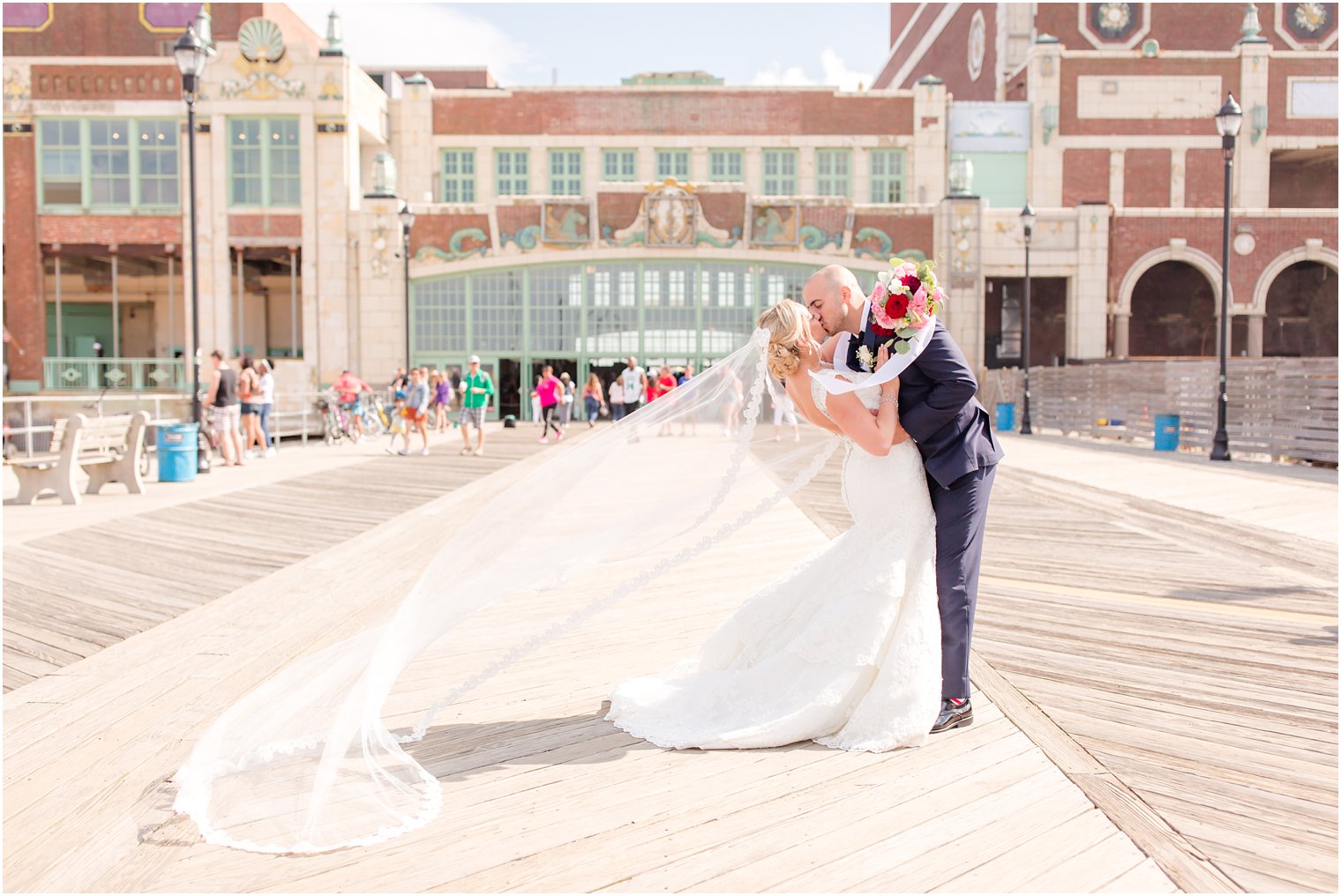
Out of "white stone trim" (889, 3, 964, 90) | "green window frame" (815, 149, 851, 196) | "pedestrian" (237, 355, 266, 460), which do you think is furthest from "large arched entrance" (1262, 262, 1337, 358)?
"pedestrian" (237, 355, 266, 460)

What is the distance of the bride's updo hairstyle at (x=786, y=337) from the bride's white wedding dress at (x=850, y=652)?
0.14 meters

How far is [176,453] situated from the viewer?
44.3 ft

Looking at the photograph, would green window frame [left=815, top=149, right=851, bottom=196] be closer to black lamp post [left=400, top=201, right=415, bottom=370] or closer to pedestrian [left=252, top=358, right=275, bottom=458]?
black lamp post [left=400, top=201, right=415, bottom=370]

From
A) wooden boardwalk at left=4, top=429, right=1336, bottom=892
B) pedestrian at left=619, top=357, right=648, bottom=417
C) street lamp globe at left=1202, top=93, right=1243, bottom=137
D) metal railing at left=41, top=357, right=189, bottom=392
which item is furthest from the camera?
metal railing at left=41, top=357, right=189, bottom=392

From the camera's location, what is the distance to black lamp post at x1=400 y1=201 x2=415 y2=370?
89.4ft

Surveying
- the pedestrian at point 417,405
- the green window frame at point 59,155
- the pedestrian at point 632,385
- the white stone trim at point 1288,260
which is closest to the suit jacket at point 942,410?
the pedestrian at point 417,405

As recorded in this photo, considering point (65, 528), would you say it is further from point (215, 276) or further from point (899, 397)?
point (215, 276)

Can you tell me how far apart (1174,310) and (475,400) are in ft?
103

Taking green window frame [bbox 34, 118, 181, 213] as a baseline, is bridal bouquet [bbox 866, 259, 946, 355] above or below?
below

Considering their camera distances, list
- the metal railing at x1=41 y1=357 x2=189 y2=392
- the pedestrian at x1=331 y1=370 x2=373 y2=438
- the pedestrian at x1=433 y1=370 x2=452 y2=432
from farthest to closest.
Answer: the metal railing at x1=41 y1=357 x2=189 y2=392 → the pedestrian at x1=433 y1=370 x2=452 y2=432 → the pedestrian at x1=331 y1=370 x2=373 y2=438

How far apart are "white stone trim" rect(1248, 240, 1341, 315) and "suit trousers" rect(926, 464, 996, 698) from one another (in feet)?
110

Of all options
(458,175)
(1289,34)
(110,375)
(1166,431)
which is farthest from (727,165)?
(1289,34)

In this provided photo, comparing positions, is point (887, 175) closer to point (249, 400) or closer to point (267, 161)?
point (267, 161)

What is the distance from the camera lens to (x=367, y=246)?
3172 cm
